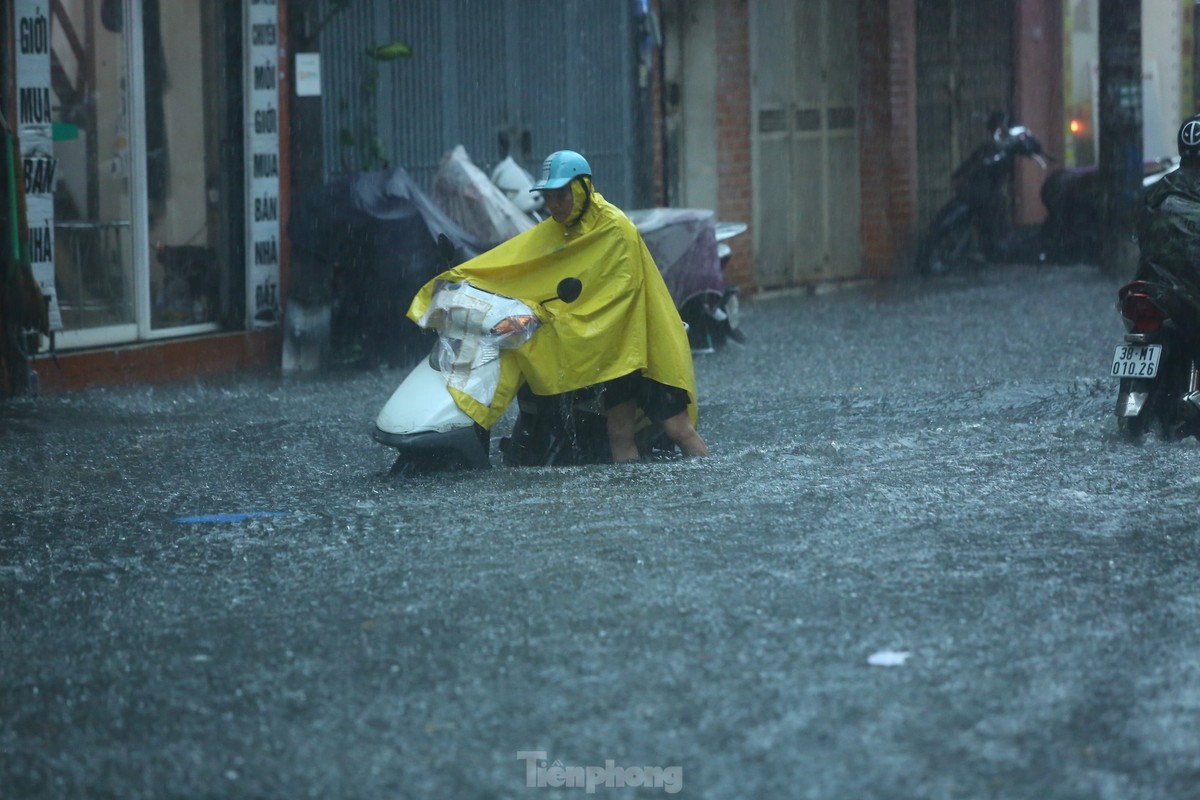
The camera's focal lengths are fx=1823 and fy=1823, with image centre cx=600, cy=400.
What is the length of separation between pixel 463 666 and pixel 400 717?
15.7 inches

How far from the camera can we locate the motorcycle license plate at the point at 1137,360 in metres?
7.42

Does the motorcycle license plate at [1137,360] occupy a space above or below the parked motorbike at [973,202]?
below

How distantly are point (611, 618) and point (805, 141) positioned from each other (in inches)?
493

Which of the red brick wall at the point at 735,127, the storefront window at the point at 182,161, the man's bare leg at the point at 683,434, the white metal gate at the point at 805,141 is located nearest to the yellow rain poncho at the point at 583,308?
the man's bare leg at the point at 683,434

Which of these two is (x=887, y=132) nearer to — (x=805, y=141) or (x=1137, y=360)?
Answer: (x=805, y=141)

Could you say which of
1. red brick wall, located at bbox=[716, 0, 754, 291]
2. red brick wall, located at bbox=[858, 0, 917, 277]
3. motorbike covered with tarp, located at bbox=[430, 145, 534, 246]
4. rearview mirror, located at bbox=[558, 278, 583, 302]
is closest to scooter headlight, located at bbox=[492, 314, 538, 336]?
rearview mirror, located at bbox=[558, 278, 583, 302]

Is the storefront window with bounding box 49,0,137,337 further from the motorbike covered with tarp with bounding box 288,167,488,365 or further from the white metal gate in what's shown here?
the white metal gate

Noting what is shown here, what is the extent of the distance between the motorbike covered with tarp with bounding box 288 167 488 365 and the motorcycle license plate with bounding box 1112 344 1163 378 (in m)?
4.40

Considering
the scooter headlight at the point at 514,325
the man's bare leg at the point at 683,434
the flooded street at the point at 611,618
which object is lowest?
the flooded street at the point at 611,618

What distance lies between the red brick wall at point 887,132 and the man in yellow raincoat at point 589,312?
1071 centimetres

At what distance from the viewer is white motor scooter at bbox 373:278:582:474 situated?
7145 mm

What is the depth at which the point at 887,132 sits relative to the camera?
17.7 m

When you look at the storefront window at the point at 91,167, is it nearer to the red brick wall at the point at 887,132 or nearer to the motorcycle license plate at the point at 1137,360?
the motorcycle license plate at the point at 1137,360

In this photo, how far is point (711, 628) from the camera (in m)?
4.82
